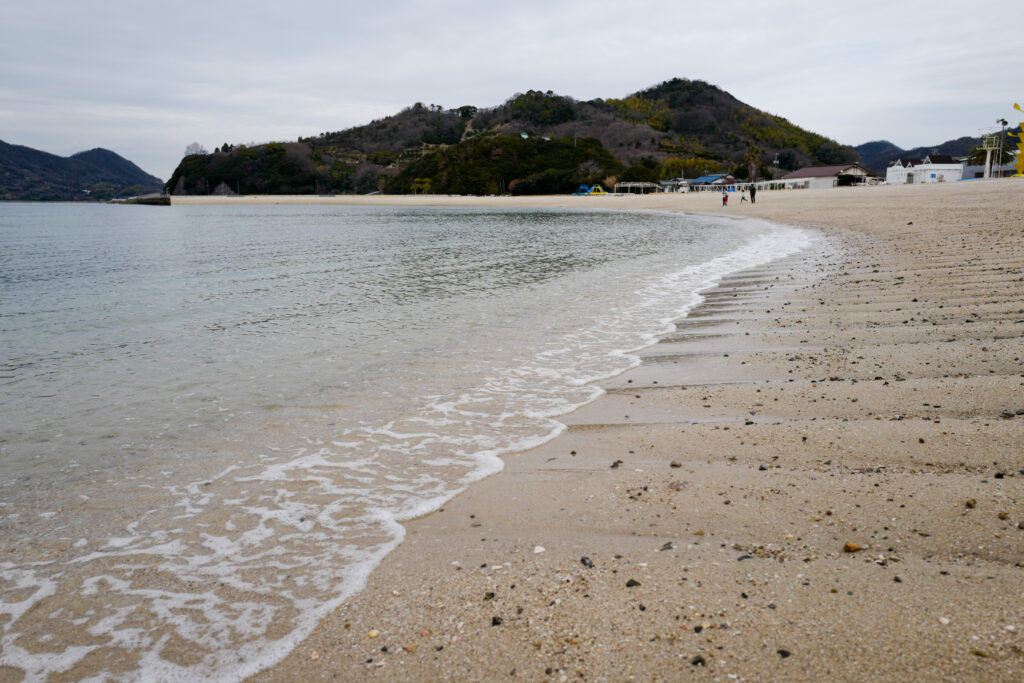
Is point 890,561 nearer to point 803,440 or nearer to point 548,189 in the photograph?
point 803,440

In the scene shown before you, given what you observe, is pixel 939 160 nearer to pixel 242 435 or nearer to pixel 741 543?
pixel 741 543

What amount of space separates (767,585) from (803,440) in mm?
1724

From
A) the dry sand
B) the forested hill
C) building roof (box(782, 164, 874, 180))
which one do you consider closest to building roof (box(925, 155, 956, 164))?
building roof (box(782, 164, 874, 180))

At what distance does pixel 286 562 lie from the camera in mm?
3010

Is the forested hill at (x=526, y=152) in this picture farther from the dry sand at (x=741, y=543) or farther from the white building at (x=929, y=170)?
the dry sand at (x=741, y=543)

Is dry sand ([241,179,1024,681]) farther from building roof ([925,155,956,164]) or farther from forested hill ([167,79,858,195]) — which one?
forested hill ([167,79,858,195])

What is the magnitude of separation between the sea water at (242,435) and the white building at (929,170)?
92813 mm

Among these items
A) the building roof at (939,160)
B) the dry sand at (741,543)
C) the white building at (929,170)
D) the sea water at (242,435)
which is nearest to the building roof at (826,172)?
the white building at (929,170)

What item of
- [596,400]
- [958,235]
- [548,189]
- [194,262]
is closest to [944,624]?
[596,400]

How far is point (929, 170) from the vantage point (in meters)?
82.9

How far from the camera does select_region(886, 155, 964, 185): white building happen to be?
271 ft

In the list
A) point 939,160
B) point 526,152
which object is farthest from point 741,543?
point 526,152

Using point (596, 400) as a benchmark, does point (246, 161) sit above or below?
above

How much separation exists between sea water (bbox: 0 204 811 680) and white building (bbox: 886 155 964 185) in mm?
92813
